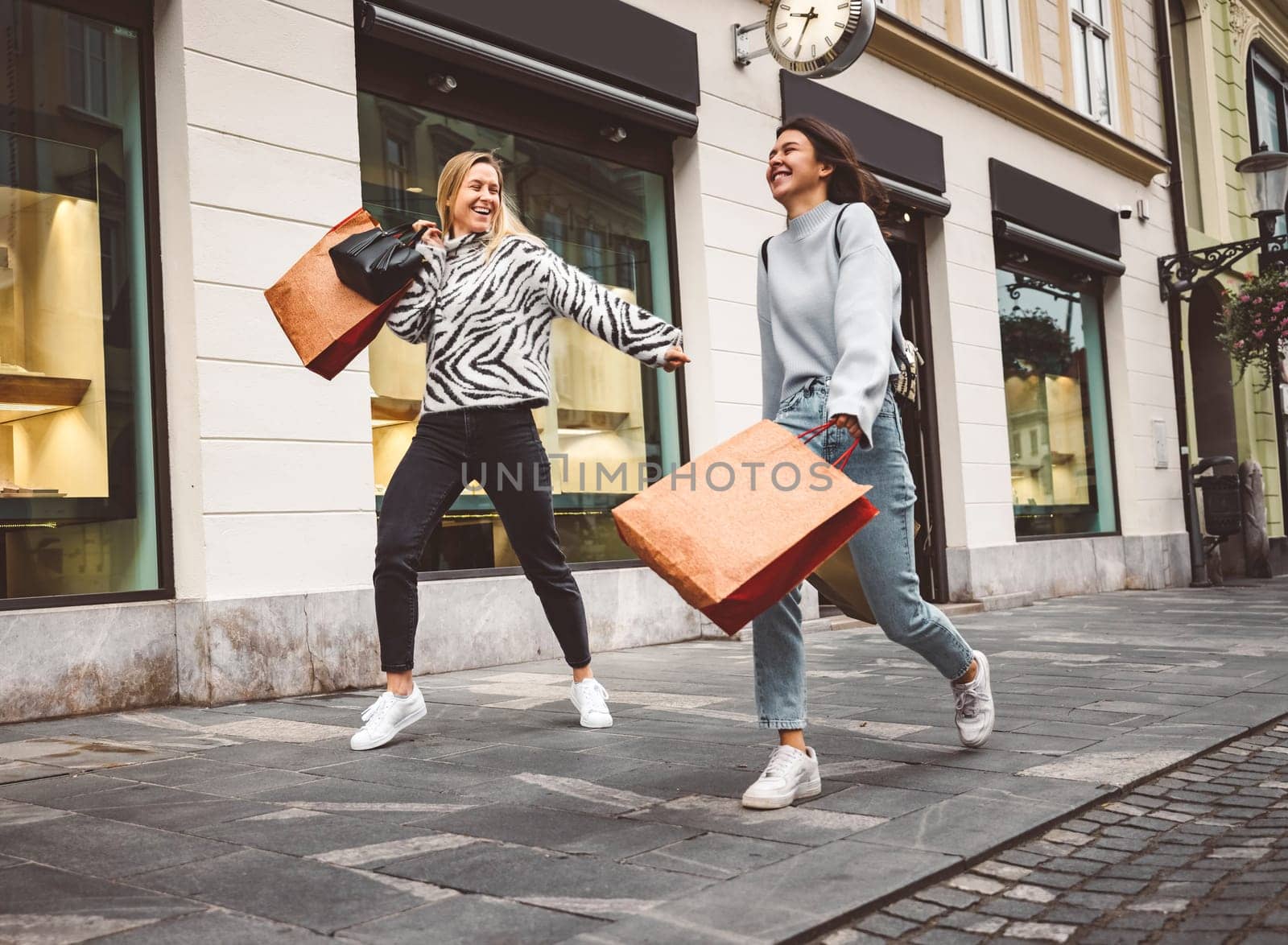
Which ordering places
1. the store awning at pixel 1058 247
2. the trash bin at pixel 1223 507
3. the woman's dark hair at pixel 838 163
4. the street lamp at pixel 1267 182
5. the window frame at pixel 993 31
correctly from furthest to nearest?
the trash bin at pixel 1223 507, the street lamp at pixel 1267 182, the window frame at pixel 993 31, the store awning at pixel 1058 247, the woman's dark hair at pixel 838 163

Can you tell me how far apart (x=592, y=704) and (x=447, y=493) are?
0.92 meters

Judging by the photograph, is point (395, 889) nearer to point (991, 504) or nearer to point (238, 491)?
point (238, 491)

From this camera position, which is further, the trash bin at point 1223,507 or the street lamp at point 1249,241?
the trash bin at point 1223,507

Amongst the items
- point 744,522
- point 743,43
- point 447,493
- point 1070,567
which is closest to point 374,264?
point 447,493

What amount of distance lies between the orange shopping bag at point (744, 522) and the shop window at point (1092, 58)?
39.1 ft

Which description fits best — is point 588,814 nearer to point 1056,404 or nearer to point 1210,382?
point 1056,404

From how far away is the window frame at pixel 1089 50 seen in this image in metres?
13.5

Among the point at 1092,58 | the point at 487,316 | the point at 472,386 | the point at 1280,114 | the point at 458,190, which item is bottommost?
the point at 472,386

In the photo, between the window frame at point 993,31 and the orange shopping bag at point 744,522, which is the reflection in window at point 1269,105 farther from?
the orange shopping bag at point 744,522

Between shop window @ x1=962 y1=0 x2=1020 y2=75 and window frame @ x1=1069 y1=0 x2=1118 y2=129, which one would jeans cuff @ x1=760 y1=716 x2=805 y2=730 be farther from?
window frame @ x1=1069 y1=0 x2=1118 y2=129

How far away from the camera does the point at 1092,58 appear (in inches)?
544

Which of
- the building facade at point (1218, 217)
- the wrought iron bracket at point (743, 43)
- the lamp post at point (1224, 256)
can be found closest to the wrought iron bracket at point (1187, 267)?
the lamp post at point (1224, 256)

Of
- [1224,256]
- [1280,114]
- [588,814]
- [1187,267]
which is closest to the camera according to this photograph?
[588,814]

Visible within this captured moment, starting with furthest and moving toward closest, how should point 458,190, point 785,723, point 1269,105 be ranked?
1. point 1269,105
2. point 458,190
3. point 785,723
